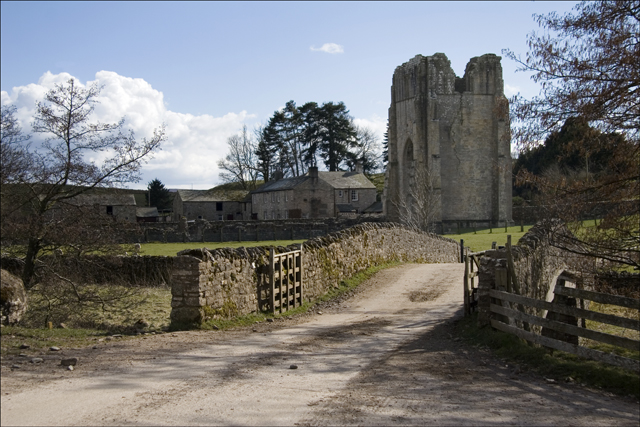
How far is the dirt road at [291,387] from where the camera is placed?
21.4 ft

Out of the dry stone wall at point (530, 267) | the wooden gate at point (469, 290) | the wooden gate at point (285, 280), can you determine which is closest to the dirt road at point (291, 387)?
the dry stone wall at point (530, 267)

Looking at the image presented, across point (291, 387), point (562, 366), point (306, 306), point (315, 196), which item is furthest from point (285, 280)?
point (315, 196)

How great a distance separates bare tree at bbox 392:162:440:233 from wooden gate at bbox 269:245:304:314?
34.3m

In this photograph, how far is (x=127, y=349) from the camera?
9.71m

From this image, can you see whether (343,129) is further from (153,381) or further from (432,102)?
(153,381)

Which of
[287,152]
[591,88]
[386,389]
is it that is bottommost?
[386,389]

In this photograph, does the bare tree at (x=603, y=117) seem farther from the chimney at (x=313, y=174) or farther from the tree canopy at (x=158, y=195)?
the tree canopy at (x=158, y=195)

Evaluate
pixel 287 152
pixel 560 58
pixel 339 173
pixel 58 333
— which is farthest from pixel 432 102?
pixel 58 333

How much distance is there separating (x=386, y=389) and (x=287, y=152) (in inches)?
3312

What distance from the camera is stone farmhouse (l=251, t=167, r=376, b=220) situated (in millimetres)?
70750

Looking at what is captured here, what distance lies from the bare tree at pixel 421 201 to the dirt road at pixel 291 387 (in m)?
39.7

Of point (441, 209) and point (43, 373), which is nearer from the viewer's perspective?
point (43, 373)

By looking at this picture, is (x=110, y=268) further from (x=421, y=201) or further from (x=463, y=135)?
(x=463, y=135)

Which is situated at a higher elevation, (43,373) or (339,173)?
(339,173)
